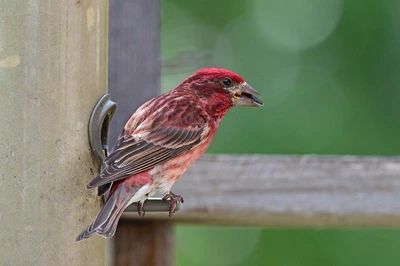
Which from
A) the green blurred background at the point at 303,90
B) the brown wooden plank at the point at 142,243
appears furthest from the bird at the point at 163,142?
the green blurred background at the point at 303,90

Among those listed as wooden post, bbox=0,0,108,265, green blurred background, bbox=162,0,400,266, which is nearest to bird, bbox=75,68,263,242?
wooden post, bbox=0,0,108,265

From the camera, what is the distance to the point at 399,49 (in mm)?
9969

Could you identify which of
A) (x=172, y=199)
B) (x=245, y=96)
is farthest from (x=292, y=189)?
(x=172, y=199)

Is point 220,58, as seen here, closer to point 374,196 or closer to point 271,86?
point 271,86

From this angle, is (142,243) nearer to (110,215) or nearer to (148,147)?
(148,147)

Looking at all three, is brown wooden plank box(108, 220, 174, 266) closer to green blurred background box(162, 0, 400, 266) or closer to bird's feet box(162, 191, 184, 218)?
bird's feet box(162, 191, 184, 218)

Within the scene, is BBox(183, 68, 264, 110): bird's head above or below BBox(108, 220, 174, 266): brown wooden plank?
above

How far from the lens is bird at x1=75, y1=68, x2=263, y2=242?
4148mm

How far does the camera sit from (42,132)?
13.2ft

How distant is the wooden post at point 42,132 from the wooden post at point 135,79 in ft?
2.75

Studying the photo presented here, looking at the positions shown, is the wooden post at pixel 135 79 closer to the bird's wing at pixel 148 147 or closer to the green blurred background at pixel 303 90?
the bird's wing at pixel 148 147

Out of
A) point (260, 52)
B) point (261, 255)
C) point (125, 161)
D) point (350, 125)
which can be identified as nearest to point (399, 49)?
point (350, 125)

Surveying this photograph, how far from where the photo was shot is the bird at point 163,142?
4.15 meters

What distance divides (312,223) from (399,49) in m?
5.13
